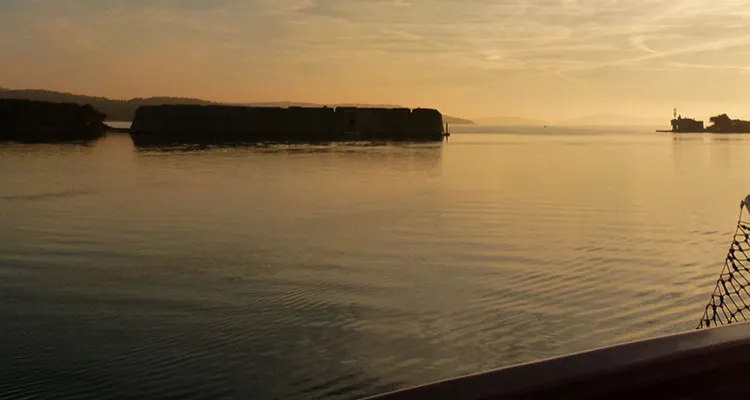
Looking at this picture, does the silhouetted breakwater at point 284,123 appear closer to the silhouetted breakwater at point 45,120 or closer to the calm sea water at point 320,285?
the silhouetted breakwater at point 45,120

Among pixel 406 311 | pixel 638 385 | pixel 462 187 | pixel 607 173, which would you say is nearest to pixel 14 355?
pixel 406 311

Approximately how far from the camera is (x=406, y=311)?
910cm

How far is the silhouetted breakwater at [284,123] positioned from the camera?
92562 mm

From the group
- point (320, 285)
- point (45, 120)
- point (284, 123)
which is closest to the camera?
point (320, 285)

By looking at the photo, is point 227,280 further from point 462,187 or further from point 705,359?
point 462,187

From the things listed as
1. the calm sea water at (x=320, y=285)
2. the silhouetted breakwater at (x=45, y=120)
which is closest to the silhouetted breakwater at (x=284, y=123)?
the silhouetted breakwater at (x=45, y=120)

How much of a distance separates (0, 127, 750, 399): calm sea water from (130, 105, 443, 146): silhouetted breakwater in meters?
70.1

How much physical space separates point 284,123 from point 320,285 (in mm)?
87037

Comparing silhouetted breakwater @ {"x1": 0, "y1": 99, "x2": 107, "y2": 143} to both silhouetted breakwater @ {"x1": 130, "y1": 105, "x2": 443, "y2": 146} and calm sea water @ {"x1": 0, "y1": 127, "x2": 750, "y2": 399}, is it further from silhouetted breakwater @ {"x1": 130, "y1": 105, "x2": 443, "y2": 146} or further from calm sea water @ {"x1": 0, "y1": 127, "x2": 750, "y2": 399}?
calm sea water @ {"x1": 0, "y1": 127, "x2": 750, "y2": 399}

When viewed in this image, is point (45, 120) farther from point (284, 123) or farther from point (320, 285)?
point (320, 285)

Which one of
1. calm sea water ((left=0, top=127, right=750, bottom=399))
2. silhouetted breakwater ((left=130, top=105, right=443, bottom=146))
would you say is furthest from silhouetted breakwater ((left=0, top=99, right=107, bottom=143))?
calm sea water ((left=0, top=127, right=750, bottom=399))

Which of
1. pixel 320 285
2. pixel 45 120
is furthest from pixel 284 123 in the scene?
pixel 320 285

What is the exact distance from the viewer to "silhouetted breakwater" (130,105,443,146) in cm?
9256

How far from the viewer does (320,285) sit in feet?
34.3
